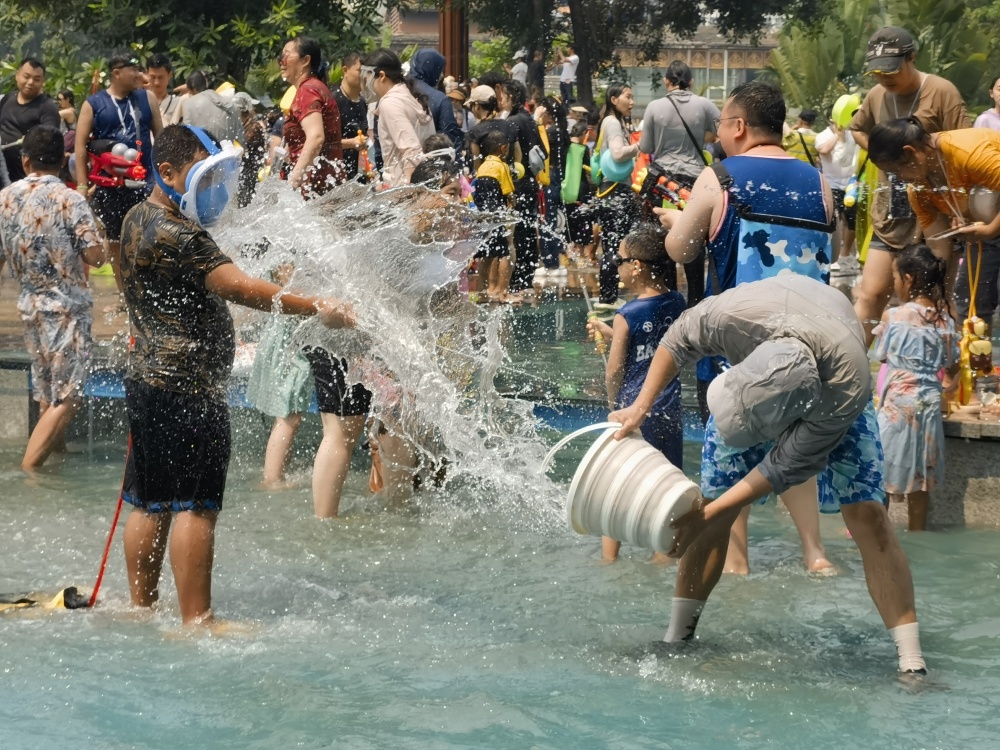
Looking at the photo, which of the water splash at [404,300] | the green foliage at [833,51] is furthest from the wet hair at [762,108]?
the green foliage at [833,51]

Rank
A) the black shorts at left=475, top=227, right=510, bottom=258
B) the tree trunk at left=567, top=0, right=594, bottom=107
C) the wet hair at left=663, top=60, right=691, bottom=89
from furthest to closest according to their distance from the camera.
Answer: the tree trunk at left=567, top=0, right=594, bottom=107, the black shorts at left=475, top=227, right=510, bottom=258, the wet hair at left=663, top=60, right=691, bottom=89

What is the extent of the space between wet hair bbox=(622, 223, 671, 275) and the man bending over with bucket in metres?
1.34

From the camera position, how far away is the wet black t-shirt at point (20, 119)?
12836 mm

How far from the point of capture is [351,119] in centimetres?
1151

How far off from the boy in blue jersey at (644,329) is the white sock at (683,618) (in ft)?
3.88

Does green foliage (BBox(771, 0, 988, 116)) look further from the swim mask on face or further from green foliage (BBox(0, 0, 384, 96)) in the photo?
→ the swim mask on face

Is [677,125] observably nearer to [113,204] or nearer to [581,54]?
[113,204]

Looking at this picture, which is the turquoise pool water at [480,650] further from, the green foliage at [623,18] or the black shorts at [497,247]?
the green foliage at [623,18]

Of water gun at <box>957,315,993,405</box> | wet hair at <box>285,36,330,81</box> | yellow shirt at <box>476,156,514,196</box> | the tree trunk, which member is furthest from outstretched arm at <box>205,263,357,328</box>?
the tree trunk

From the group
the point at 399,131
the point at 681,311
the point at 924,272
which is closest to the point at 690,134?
the point at 399,131

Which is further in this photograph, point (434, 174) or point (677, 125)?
point (677, 125)

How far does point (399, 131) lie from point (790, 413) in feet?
19.5

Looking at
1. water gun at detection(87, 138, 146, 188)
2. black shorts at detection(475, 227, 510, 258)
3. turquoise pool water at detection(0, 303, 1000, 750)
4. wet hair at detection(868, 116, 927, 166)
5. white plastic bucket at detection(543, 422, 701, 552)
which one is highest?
wet hair at detection(868, 116, 927, 166)

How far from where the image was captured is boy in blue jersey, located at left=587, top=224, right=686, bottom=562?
621 cm
